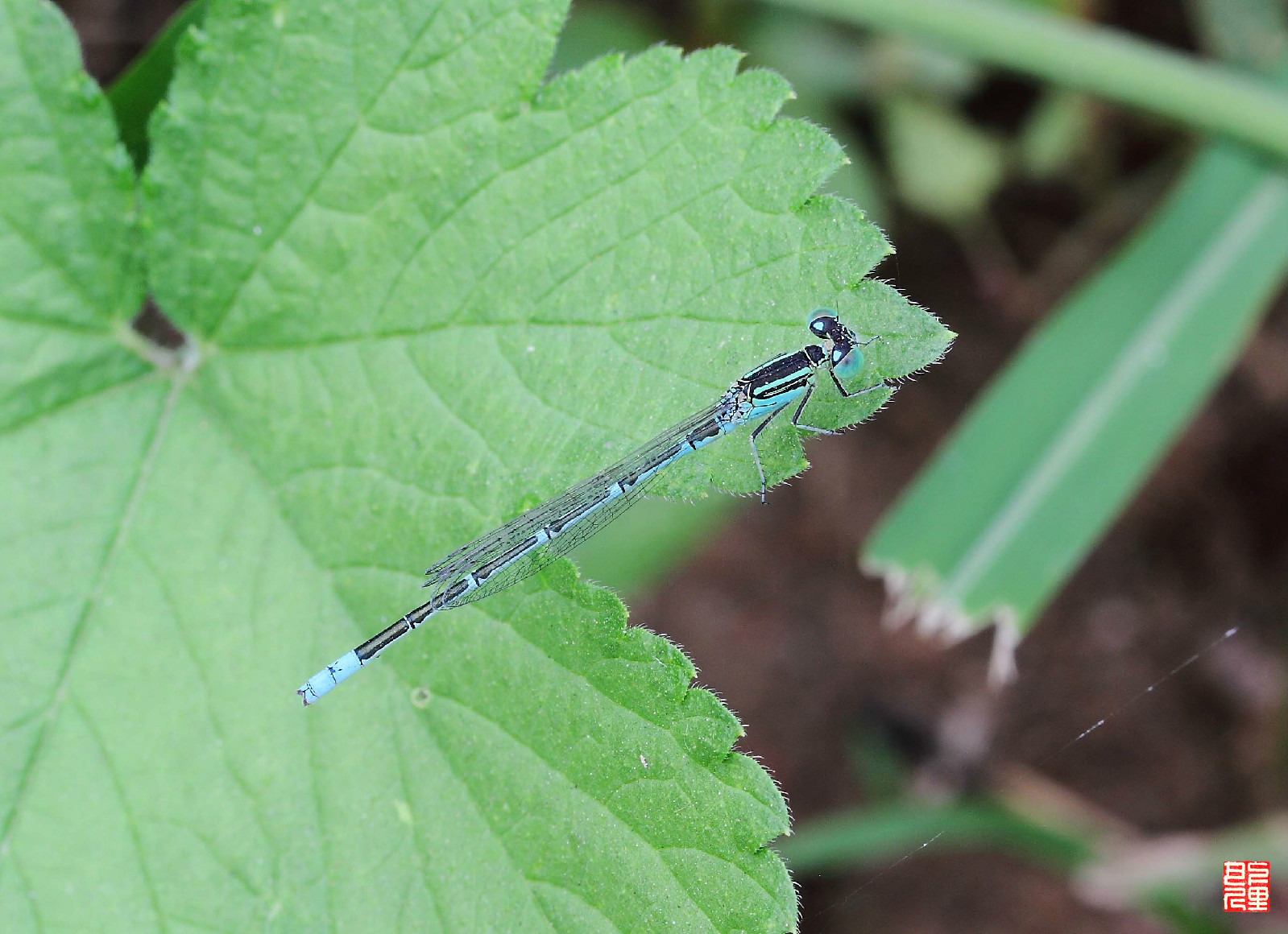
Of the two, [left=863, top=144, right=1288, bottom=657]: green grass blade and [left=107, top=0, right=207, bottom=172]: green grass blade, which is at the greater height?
[left=107, top=0, right=207, bottom=172]: green grass blade

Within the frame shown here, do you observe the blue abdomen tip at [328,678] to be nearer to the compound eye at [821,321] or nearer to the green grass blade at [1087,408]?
the compound eye at [821,321]

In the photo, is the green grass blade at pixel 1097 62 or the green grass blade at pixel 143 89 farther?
the green grass blade at pixel 1097 62

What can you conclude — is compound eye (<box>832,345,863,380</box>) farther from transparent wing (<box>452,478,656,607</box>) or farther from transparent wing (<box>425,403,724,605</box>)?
transparent wing (<box>452,478,656,607</box>)

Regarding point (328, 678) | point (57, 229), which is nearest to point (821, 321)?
point (328, 678)

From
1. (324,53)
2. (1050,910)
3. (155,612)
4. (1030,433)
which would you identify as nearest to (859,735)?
(1050,910)

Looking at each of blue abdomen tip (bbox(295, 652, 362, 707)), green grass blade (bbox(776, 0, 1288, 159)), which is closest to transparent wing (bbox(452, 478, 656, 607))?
blue abdomen tip (bbox(295, 652, 362, 707))

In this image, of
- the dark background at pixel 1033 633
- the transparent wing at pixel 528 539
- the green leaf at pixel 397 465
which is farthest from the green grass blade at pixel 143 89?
the dark background at pixel 1033 633

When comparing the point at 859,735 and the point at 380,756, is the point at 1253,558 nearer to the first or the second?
the point at 859,735

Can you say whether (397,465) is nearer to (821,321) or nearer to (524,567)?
Result: (524,567)
